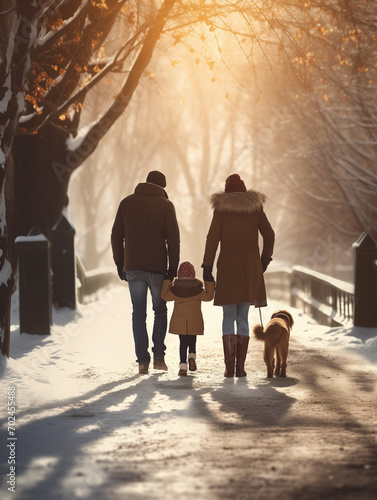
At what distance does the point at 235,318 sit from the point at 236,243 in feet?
2.55

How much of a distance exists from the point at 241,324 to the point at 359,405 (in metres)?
1.86

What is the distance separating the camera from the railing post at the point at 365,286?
11711 mm

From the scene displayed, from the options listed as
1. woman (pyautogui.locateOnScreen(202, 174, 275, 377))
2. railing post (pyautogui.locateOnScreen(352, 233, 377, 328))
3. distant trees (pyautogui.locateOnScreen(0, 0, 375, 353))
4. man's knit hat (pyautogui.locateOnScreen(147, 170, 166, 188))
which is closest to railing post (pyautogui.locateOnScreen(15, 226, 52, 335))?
distant trees (pyautogui.locateOnScreen(0, 0, 375, 353))

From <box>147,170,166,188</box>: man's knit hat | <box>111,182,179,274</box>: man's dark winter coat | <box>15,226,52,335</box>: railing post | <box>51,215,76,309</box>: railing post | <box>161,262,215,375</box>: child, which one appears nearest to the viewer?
<box>161,262,215,375</box>: child

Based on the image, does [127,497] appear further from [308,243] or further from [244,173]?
[244,173]

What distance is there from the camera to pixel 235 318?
27.1 ft

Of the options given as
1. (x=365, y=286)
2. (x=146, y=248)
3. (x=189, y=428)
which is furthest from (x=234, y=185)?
(x=365, y=286)

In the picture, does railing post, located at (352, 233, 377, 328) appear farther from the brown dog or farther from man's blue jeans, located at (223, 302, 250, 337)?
man's blue jeans, located at (223, 302, 250, 337)

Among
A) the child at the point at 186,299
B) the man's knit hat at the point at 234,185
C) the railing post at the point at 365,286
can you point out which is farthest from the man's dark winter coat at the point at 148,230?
the railing post at the point at 365,286

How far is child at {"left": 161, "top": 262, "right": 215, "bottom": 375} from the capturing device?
8.11m

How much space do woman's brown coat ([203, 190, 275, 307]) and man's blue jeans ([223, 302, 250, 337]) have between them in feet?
0.36

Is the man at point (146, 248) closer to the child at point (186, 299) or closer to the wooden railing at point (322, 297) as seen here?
the child at point (186, 299)

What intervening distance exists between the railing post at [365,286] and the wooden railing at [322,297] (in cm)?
92

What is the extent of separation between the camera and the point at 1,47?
28.8 feet
